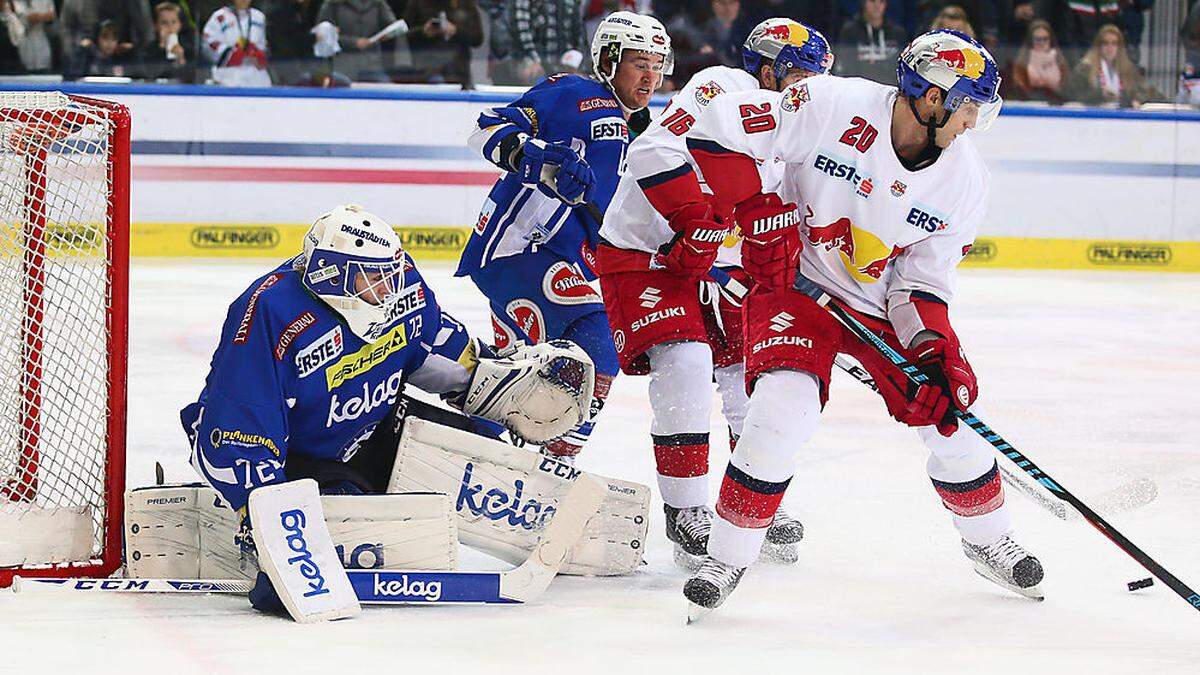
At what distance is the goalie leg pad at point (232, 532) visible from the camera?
280 centimetres

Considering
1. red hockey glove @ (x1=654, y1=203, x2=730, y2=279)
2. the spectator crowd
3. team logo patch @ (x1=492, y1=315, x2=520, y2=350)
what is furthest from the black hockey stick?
the spectator crowd

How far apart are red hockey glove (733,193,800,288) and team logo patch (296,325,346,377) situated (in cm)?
72

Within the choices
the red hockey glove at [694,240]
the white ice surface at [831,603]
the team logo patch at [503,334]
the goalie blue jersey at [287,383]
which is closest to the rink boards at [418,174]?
the white ice surface at [831,603]

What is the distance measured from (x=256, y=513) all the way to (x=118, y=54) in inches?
225

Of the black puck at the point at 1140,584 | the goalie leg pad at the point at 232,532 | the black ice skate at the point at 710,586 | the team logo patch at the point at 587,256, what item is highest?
the team logo patch at the point at 587,256

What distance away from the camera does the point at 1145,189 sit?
26.8 ft

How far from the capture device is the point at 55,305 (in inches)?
117

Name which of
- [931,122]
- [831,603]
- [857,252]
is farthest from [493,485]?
[931,122]

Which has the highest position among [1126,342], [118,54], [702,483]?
[118,54]

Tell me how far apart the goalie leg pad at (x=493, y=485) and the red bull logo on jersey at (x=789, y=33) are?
0.99 metres

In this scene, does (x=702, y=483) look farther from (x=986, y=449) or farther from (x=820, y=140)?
(x=820, y=140)

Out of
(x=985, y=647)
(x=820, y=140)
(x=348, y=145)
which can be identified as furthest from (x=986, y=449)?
(x=348, y=145)

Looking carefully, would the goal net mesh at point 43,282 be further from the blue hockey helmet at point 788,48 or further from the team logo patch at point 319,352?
the blue hockey helmet at point 788,48

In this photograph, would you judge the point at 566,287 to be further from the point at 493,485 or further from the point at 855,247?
the point at 855,247
